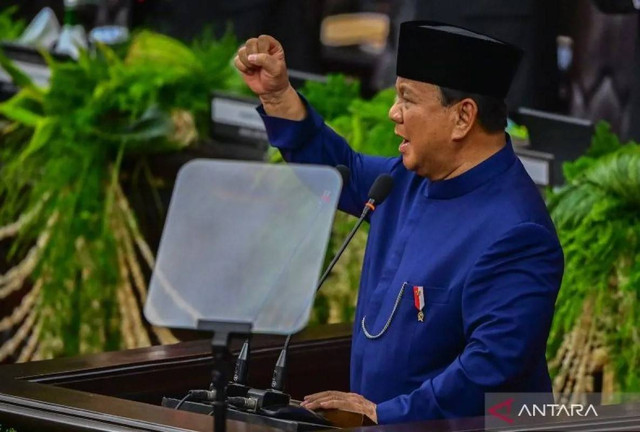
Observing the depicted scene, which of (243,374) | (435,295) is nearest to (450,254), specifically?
(435,295)

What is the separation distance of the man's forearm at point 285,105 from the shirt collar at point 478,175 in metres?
0.35

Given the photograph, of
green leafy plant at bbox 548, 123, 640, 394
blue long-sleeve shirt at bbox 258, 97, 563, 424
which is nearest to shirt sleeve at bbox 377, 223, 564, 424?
blue long-sleeve shirt at bbox 258, 97, 563, 424

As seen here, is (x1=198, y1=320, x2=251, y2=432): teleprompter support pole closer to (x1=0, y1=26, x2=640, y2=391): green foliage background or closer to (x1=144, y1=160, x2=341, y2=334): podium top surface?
(x1=144, y1=160, x2=341, y2=334): podium top surface

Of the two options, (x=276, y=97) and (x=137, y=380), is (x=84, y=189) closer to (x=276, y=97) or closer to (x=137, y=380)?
(x=137, y=380)

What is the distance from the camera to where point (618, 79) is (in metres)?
4.68

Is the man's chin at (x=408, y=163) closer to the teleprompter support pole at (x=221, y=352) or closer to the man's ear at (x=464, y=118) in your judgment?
the man's ear at (x=464, y=118)

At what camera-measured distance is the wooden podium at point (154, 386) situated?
240cm

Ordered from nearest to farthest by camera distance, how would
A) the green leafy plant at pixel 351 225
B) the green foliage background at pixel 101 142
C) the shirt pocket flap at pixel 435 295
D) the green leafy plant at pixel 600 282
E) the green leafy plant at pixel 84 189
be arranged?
the shirt pocket flap at pixel 435 295
the green leafy plant at pixel 600 282
the green leafy plant at pixel 351 225
the green foliage background at pixel 101 142
the green leafy plant at pixel 84 189

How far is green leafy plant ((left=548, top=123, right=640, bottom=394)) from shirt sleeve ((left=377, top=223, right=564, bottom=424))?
109 centimetres

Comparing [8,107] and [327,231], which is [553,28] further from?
[327,231]

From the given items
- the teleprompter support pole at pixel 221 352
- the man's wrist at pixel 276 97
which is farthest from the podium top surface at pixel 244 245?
the man's wrist at pixel 276 97

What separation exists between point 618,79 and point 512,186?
6.77 ft

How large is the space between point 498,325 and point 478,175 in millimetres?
349

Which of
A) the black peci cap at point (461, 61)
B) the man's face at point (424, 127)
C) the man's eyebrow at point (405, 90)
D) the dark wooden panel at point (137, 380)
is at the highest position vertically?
the black peci cap at point (461, 61)
